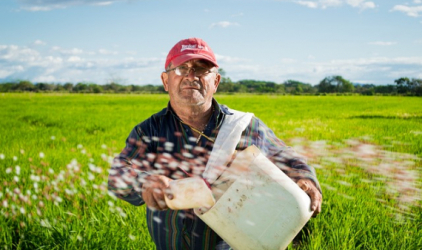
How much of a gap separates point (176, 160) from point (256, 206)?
0.63 metres

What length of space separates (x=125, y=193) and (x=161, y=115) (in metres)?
0.45

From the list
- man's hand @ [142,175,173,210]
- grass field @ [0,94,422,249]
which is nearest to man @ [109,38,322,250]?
man's hand @ [142,175,173,210]

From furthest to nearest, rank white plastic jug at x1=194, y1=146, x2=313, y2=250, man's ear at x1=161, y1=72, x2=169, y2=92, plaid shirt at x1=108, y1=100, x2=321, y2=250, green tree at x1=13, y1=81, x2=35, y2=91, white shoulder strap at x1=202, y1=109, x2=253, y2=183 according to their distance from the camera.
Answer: green tree at x1=13, y1=81, x2=35, y2=91 → man's ear at x1=161, y1=72, x2=169, y2=92 → plaid shirt at x1=108, y1=100, x2=321, y2=250 → white shoulder strap at x1=202, y1=109, x2=253, y2=183 → white plastic jug at x1=194, y1=146, x2=313, y2=250

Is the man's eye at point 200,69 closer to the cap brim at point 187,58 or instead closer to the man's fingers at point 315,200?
the cap brim at point 187,58

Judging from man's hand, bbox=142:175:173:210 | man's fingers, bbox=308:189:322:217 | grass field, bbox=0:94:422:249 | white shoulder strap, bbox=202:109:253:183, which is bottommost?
grass field, bbox=0:94:422:249

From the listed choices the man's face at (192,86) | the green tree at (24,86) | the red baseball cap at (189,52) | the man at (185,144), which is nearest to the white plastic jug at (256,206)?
the man at (185,144)

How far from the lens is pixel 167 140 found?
2008 mm

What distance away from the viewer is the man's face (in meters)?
1.94

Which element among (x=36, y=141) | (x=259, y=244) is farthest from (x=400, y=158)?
(x=36, y=141)

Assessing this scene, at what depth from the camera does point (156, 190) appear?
1.52 m

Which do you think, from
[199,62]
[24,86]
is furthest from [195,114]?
[24,86]

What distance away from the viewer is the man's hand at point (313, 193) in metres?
1.61

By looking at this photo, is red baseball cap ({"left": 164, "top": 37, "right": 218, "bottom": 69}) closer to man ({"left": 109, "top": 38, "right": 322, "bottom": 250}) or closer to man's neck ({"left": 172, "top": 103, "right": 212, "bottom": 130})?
man ({"left": 109, "top": 38, "right": 322, "bottom": 250})

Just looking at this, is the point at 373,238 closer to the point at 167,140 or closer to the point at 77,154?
the point at 167,140
